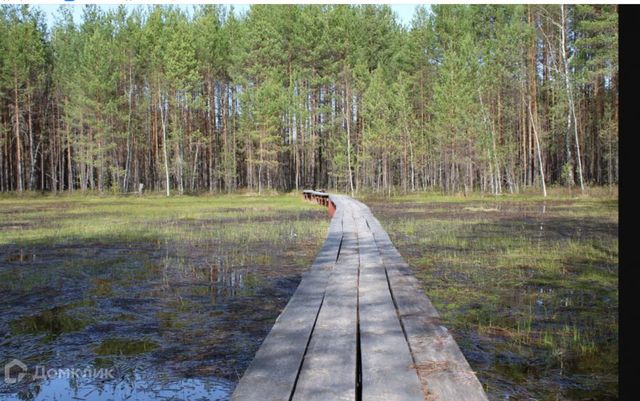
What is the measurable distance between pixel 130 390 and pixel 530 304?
469cm

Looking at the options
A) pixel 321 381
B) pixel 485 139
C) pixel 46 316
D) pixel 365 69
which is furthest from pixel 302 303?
pixel 365 69

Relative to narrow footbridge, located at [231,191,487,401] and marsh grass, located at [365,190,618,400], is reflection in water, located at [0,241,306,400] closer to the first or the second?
narrow footbridge, located at [231,191,487,401]

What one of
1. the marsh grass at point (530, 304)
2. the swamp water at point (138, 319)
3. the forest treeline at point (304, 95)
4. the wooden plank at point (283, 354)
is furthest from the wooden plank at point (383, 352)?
the forest treeline at point (304, 95)

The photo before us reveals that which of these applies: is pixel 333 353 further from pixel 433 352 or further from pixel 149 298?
pixel 149 298

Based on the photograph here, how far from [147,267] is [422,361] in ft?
22.2

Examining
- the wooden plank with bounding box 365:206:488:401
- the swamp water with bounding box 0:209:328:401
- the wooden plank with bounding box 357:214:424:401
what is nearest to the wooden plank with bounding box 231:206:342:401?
the wooden plank with bounding box 357:214:424:401

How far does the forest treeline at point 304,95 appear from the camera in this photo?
1554 inches

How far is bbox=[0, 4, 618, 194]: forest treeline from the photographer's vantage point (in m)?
39.5

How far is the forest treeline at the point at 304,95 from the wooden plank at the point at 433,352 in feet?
111

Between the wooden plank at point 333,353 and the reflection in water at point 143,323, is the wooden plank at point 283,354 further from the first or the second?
the reflection in water at point 143,323

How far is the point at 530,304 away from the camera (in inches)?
226

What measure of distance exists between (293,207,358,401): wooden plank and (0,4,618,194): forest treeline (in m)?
34.3

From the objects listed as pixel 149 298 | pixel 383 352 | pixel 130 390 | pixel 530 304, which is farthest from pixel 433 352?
pixel 149 298
